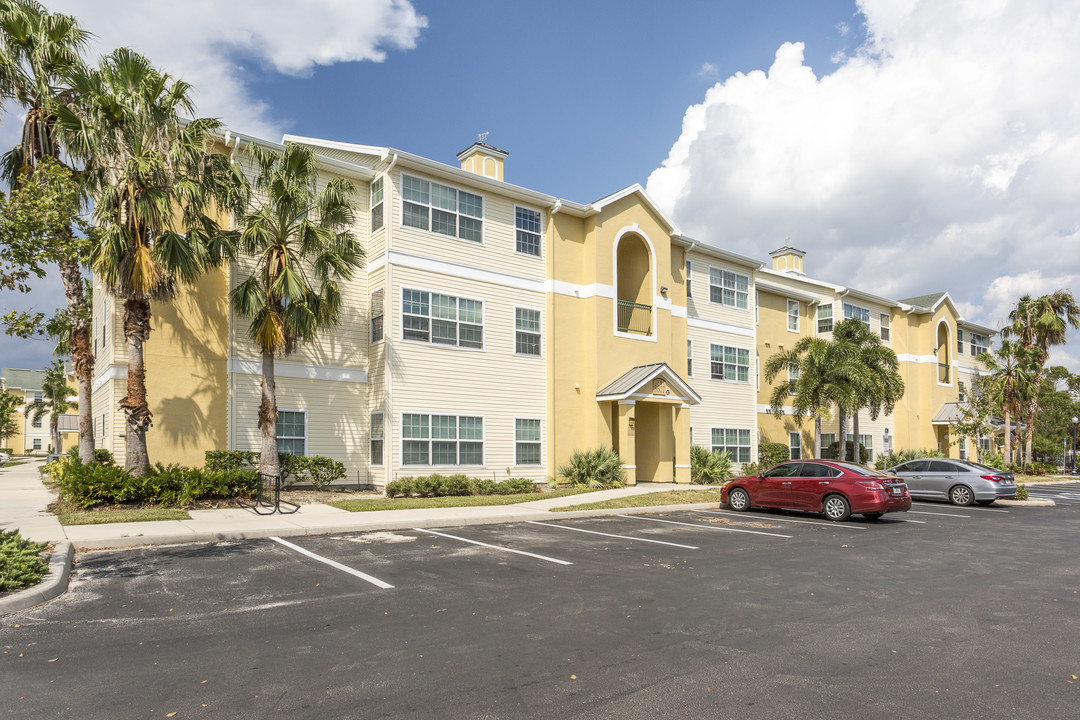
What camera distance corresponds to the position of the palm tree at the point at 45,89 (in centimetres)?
1638

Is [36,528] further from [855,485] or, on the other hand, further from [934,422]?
[934,422]

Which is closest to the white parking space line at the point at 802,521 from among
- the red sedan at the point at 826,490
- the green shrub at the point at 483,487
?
the red sedan at the point at 826,490

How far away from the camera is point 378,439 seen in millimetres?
21297

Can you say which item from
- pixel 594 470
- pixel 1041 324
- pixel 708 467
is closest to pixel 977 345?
pixel 1041 324

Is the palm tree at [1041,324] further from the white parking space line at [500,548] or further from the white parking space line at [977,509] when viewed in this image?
the white parking space line at [500,548]

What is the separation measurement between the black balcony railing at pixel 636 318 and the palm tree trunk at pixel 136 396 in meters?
16.1

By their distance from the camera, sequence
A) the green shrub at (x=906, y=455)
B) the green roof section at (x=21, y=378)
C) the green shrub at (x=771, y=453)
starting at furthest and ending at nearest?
1. the green roof section at (x=21, y=378)
2. the green shrub at (x=906, y=455)
3. the green shrub at (x=771, y=453)

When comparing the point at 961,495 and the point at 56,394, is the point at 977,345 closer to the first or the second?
the point at 961,495

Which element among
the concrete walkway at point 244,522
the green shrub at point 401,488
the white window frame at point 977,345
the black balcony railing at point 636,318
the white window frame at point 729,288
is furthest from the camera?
the white window frame at point 977,345

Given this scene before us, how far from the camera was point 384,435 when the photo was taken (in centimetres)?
2078

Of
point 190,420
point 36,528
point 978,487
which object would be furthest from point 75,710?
point 978,487

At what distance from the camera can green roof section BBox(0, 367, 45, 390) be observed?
305ft

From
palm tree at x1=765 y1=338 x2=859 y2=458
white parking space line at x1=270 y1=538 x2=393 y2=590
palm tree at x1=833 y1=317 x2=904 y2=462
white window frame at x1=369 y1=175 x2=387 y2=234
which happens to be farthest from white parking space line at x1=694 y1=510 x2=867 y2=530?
palm tree at x1=833 y1=317 x2=904 y2=462

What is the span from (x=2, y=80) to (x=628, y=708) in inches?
765
